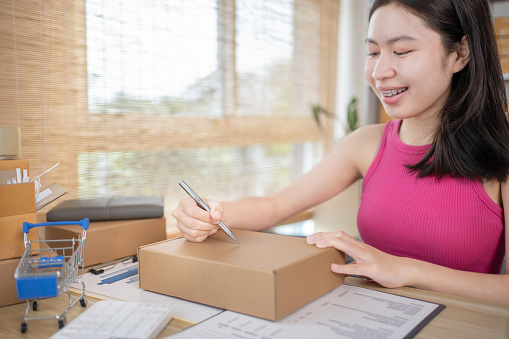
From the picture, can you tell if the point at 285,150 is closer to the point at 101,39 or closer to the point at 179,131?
the point at 179,131

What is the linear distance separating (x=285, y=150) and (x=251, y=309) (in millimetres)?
2146

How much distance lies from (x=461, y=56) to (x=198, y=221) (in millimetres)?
747

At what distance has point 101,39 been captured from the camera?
65.1 inches

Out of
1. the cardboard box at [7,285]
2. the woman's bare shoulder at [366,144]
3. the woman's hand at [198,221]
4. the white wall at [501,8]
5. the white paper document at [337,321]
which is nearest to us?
the white paper document at [337,321]

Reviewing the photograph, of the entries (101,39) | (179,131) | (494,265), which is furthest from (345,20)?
(494,265)

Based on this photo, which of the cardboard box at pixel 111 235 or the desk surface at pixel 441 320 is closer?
the desk surface at pixel 441 320

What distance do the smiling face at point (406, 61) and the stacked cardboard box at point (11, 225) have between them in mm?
795

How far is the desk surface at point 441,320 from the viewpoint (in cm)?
64

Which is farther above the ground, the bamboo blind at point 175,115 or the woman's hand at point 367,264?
the bamboo blind at point 175,115

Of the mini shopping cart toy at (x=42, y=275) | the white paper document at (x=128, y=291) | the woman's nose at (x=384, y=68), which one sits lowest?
the white paper document at (x=128, y=291)

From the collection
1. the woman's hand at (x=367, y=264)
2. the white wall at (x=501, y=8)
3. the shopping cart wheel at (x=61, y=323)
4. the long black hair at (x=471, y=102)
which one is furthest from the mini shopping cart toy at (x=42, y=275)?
the white wall at (x=501, y=8)

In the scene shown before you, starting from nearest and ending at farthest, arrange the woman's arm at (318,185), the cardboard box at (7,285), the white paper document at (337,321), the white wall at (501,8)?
the white paper document at (337,321) → the cardboard box at (7,285) → the woman's arm at (318,185) → the white wall at (501,8)

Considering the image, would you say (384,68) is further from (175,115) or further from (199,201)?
(175,115)

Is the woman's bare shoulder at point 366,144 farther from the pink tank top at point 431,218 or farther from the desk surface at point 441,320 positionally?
the desk surface at point 441,320
